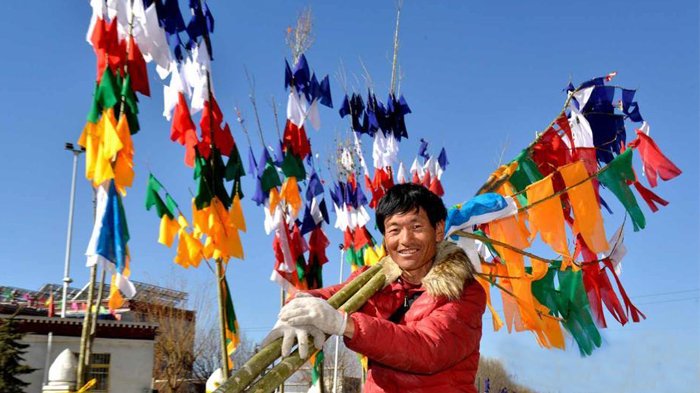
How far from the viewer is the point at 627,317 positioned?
4.43 m

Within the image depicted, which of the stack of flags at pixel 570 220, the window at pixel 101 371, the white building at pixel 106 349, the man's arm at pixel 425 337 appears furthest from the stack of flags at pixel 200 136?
the window at pixel 101 371

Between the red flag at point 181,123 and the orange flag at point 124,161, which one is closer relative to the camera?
the orange flag at point 124,161

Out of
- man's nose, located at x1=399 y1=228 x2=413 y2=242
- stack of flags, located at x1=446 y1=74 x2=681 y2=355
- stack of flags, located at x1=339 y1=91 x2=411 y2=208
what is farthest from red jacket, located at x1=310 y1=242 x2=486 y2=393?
stack of flags, located at x1=339 y1=91 x2=411 y2=208

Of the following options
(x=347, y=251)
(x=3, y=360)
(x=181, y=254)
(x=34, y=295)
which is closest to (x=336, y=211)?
(x=347, y=251)

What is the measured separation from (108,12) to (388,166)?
5467 mm

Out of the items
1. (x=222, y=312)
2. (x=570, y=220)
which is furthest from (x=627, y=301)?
(x=222, y=312)

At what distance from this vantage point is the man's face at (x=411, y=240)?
8.46 ft

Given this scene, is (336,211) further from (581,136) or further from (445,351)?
(445,351)

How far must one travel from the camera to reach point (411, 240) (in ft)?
8.43

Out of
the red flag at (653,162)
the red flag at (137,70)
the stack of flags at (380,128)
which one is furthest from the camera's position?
the stack of flags at (380,128)

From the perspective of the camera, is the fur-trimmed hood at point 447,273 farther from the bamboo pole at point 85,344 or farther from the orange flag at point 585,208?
the bamboo pole at point 85,344

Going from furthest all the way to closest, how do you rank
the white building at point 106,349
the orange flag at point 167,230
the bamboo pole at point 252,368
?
1. the white building at point 106,349
2. the orange flag at point 167,230
3. the bamboo pole at point 252,368

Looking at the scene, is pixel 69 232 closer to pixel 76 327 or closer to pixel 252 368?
pixel 76 327

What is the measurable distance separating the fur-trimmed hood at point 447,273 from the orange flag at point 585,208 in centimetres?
178
